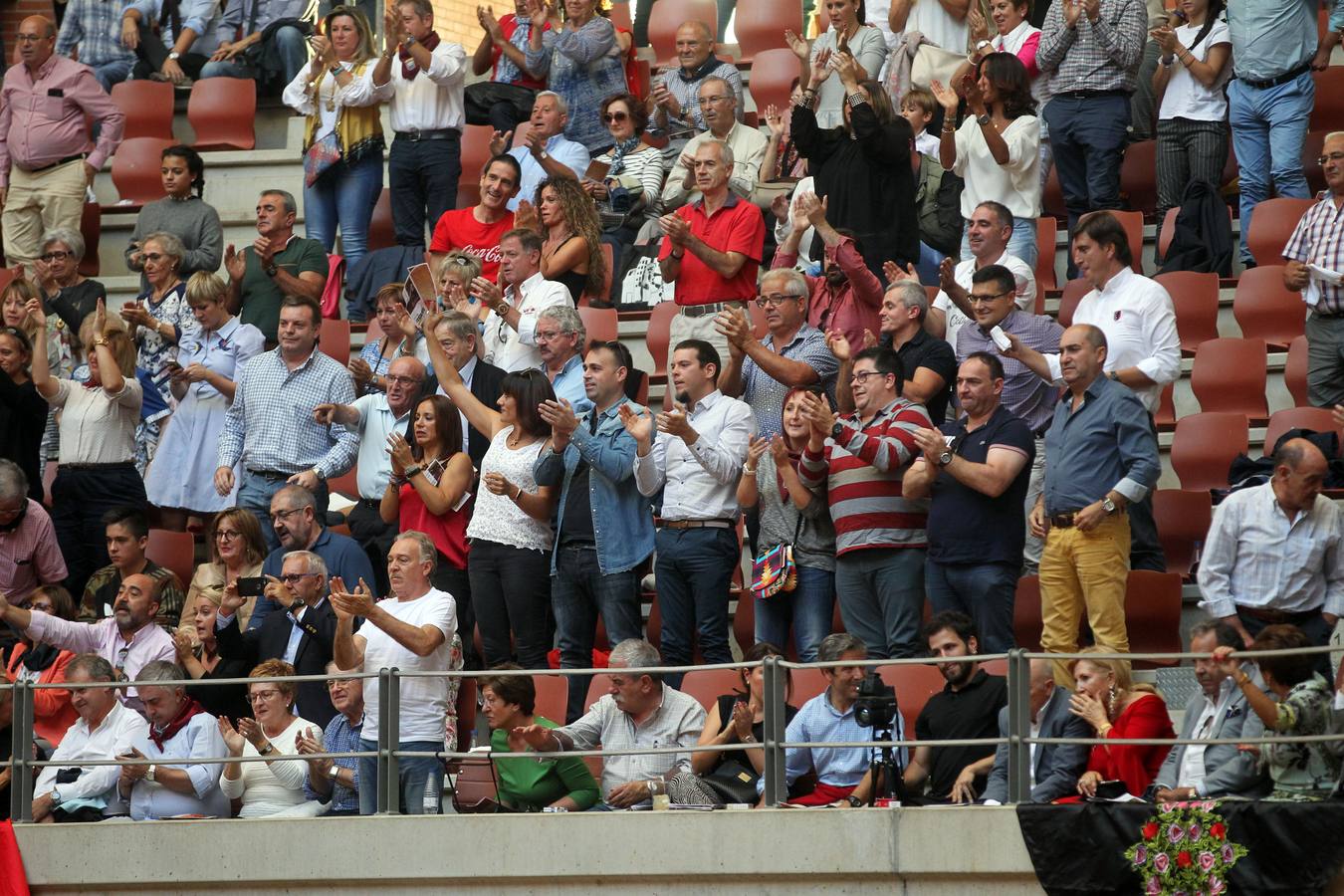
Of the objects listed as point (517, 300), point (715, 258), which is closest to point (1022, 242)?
point (715, 258)

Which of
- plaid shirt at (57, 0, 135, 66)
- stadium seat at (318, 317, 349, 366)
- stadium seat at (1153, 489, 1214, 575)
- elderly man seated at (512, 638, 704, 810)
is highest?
plaid shirt at (57, 0, 135, 66)

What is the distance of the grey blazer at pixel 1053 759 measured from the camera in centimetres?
743

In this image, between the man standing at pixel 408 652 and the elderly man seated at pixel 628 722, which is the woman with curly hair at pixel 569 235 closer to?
the man standing at pixel 408 652

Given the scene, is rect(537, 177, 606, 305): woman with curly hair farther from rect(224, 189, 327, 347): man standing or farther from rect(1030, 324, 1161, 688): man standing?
rect(1030, 324, 1161, 688): man standing

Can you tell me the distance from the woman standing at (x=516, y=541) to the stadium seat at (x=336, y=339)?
2453 millimetres

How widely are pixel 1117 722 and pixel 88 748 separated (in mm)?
3902

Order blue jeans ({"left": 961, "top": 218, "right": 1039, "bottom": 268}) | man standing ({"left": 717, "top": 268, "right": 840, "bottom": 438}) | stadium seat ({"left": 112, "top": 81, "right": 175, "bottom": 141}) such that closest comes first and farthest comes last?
man standing ({"left": 717, "top": 268, "right": 840, "bottom": 438})
blue jeans ({"left": 961, "top": 218, "right": 1039, "bottom": 268})
stadium seat ({"left": 112, "top": 81, "right": 175, "bottom": 141})

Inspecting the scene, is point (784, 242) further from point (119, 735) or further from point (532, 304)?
point (119, 735)

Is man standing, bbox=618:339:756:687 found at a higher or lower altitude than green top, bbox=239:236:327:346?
lower

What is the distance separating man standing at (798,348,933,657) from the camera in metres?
8.61

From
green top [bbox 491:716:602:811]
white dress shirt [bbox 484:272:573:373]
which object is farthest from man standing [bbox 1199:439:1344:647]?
white dress shirt [bbox 484:272:573:373]

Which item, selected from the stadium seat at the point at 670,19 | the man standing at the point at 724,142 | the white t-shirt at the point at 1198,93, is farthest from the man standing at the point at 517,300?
the stadium seat at the point at 670,19

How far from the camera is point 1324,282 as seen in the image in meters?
9.85

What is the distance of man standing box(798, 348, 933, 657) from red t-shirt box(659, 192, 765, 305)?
183cm
